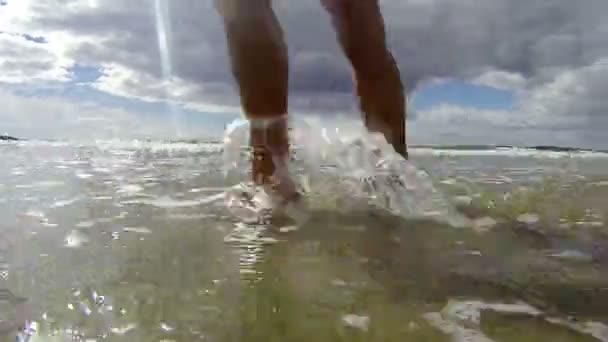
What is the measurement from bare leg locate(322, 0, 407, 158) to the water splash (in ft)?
0.15

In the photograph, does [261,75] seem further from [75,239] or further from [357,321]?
[357,321]

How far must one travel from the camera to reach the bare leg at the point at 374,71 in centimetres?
158

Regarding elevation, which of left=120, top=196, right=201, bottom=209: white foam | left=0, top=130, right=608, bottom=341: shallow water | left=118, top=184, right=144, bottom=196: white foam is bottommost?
left=0, top=130, right=608, bottom=341: shallow water

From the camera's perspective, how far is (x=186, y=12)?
2.34 metres

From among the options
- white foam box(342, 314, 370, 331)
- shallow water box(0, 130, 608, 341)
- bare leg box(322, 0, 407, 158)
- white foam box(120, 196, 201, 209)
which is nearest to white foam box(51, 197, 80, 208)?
shallow water box(0, 130, 608, 341)

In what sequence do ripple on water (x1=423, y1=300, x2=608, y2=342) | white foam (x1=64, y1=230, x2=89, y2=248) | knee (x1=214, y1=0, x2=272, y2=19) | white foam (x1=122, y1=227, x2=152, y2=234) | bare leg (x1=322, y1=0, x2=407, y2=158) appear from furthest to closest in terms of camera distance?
bare leg (x1=322, y1=0, x2=407, y2=158)
knee (x1=214, y1=0, x2=272, y2=19)
white foam (x1=122, y1=227, x2=152, y2=234)
white foam (x1=64, y1=230, x2=89, y2=248)
ripple on water (x1=423, y1=300, x2=608, y2=342)

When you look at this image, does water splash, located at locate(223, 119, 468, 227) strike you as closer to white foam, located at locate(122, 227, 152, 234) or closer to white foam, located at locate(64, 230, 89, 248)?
white foam, located at locate(122, 227, 152, 234)

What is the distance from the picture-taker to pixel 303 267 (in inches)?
37.8

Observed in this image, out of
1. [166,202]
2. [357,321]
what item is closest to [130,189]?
[166,202]

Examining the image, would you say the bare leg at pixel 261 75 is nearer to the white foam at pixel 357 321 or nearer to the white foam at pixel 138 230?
the white foam at pixel 138 230

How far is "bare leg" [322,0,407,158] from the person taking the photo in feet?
5.18

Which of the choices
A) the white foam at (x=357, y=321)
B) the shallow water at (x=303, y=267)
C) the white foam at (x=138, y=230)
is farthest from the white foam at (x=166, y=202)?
the white foam at (x=357, y=321)

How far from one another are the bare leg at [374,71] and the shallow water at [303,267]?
17 centimetres

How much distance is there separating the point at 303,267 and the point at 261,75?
0.60 meters
